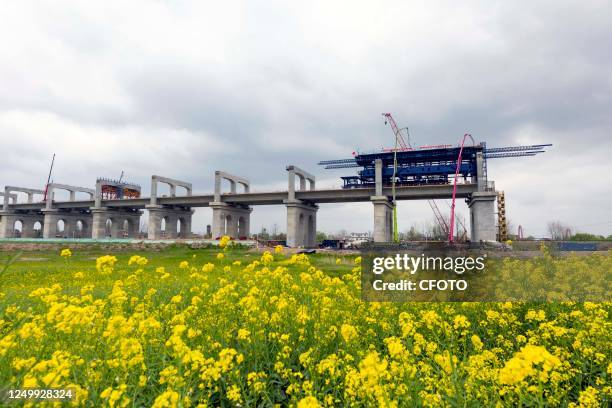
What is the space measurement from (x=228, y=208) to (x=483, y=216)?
53699mm

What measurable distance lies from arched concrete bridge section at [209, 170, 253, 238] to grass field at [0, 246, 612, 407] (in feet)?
214

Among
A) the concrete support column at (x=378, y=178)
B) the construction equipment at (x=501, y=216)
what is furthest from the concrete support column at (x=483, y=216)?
the concrete support column at (x=378, y=178)

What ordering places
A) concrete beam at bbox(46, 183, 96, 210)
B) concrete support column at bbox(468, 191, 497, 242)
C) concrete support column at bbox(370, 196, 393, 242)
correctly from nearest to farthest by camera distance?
1. concrete support column at bbox(468, 191, 497, 242)
2. concrete support column at bbox(370, 196, 393, 242)
3. concrete beam at bbox(46, 183, 96, 210)

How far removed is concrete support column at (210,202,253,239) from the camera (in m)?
71.8

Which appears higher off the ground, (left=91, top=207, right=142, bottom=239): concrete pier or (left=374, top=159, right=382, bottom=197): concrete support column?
(left=374, top=159, right=382, bottom=197): concrete support column

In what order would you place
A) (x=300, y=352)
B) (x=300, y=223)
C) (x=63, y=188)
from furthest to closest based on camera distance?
(x=63, y=188)
(x=300, y=223)
(x=300, y=352)

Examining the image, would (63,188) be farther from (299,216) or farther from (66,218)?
(299,216)

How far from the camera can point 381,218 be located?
6022cm

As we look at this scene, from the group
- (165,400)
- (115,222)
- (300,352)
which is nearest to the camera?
(165,400)

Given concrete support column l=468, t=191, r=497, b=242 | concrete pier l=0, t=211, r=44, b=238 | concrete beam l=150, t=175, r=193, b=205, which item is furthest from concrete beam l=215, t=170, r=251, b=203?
concrete pier l=0, t=211, r=44, b=238

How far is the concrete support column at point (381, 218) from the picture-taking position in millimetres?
59812

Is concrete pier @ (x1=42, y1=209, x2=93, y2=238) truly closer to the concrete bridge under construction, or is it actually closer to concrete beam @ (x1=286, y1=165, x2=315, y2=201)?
the concrete bridge under construction

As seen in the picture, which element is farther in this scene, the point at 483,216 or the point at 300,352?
the point at 483,216

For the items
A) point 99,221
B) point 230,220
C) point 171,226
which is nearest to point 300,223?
point 230,220
